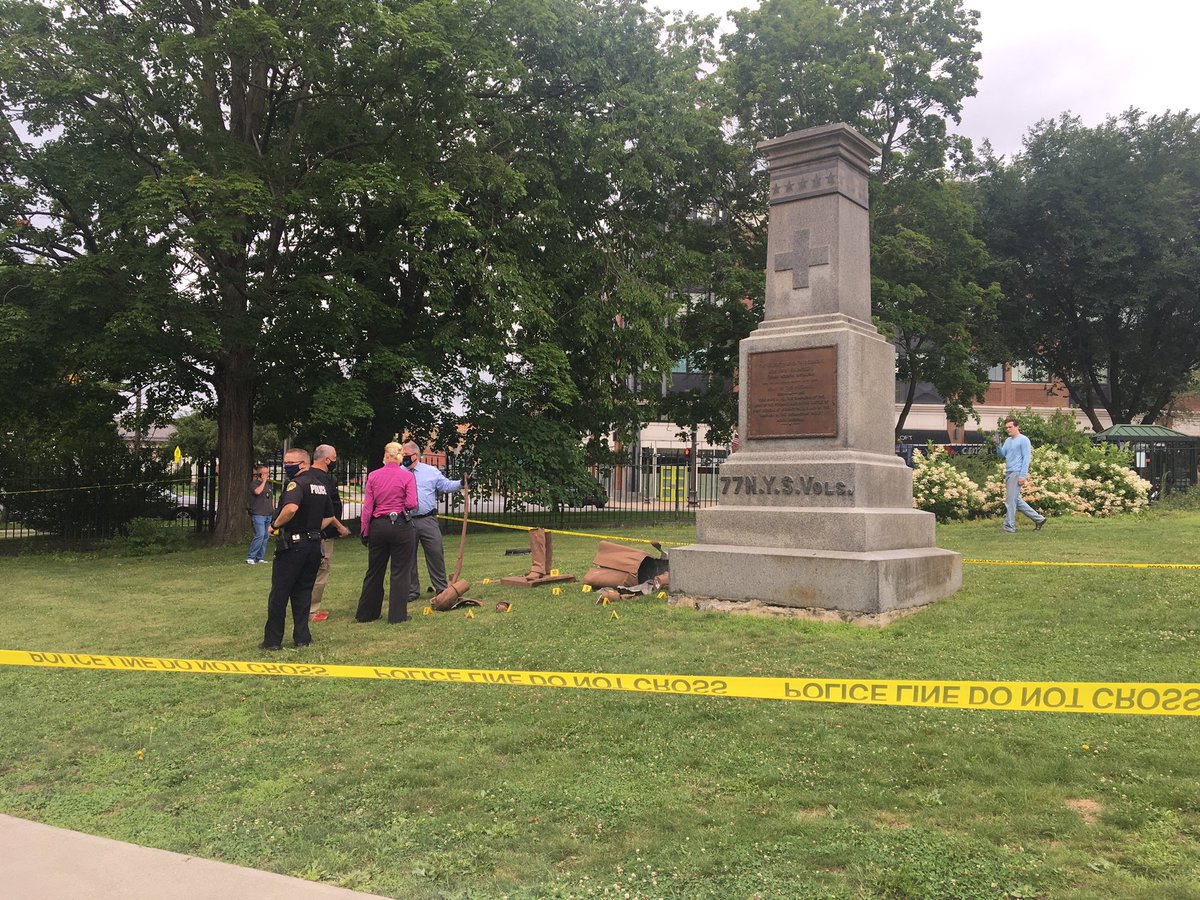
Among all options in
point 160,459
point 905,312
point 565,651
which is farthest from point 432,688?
point 905,312

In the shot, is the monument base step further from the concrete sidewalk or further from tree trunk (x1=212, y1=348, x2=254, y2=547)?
tree trunk (x1=212, y1=348, x2=254, y2=547)

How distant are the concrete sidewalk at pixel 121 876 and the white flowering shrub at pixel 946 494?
600 inches

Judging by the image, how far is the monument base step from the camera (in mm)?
7090

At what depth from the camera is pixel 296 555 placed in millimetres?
7410

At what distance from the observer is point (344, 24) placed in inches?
573

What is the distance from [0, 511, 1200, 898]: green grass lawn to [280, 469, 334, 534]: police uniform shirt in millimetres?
1066

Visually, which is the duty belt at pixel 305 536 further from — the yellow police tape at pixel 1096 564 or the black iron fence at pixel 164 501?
the black iron fence at pixel 164 501

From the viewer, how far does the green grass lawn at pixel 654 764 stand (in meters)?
3.31

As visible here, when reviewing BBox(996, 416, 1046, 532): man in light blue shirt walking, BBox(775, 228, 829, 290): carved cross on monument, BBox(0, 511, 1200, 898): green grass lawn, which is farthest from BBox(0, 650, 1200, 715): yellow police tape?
BBox(996, 416, 1046, 532): man in light blue shirt walking

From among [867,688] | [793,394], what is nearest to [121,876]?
[867,688]

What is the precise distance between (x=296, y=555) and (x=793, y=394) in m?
4.86

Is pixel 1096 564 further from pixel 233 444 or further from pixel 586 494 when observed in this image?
pixel 233 444

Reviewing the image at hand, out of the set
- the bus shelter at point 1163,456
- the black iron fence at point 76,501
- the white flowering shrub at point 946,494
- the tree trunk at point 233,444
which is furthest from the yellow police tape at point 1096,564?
the black iron fence at point 76,501

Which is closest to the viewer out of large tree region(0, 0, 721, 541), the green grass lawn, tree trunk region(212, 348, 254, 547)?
the green grass lawn
